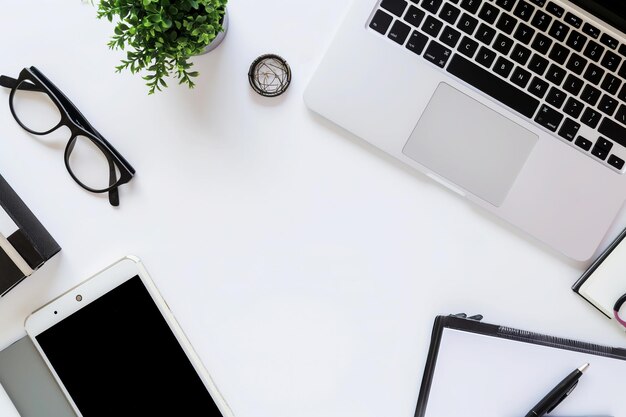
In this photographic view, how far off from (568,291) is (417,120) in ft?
1.04

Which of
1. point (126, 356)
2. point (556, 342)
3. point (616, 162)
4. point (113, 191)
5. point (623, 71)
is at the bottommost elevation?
point (126, 356)

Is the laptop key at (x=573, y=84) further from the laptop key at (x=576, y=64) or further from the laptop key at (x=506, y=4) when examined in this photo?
the laptop key at (x=506, y=4)

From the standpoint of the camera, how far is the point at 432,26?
2.38ft

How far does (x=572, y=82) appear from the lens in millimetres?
728

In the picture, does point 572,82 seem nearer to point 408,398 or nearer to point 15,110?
point 408,398

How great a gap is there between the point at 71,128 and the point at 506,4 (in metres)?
0.59

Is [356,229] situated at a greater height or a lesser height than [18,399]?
greater

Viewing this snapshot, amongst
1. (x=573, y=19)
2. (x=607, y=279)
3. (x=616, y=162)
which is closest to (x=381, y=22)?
(x=573, y=19)

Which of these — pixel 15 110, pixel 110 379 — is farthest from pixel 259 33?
pixel 110 379

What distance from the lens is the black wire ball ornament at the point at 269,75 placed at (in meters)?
0.75

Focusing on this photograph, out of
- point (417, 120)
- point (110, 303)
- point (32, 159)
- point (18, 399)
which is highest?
point (417, 120)

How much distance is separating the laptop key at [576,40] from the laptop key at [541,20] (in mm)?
33

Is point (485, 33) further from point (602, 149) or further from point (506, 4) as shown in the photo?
point (602, 149)

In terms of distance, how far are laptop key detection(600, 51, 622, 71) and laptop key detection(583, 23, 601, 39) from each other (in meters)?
0.03
